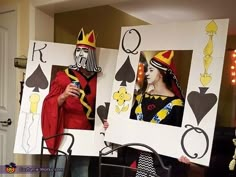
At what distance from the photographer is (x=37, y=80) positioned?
2.04 metres

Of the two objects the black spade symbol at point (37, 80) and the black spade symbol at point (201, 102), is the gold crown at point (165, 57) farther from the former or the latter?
the black spade symbol at point (37, 80)

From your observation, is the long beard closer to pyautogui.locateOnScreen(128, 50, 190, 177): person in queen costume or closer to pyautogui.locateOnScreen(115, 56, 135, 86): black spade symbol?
pyautogui.locateOnScreen(115, 56, 135, 86): black spade symbol

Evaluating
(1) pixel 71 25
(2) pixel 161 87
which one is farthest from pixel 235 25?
(2) pixel 161 87

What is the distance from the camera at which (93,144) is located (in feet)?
6.50

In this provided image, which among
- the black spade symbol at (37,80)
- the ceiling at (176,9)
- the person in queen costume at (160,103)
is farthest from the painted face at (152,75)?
the ceiling at (176,9)

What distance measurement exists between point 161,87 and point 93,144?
660mm

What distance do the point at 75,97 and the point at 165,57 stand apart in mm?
676

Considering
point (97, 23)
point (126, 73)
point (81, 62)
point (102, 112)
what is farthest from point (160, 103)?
point (97, 23)

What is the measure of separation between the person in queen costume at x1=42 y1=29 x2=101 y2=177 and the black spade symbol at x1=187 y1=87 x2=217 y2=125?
74cm

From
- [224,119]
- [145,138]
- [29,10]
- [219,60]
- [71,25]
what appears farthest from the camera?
[224,119]

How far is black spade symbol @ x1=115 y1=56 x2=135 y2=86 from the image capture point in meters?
1.84

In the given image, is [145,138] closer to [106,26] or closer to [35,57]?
[35,57]

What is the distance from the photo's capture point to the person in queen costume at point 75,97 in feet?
6.29

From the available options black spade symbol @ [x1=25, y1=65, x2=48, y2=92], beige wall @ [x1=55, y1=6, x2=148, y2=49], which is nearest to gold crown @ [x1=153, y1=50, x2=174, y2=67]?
black spade symbol @ [x1=25, y1=65, x2=48, y2=92]
